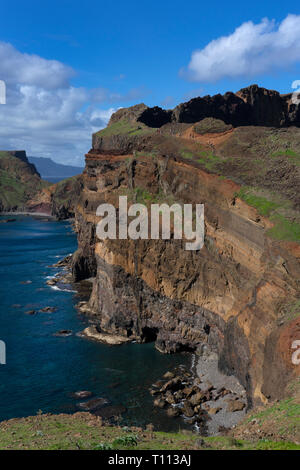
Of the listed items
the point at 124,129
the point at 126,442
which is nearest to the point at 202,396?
the point at 126,442

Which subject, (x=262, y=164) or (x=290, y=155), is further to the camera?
(x=262, y=164)

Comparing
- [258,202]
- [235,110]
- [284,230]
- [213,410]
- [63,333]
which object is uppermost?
[235,110]

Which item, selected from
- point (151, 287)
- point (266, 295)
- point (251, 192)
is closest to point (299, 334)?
point (266, 295)

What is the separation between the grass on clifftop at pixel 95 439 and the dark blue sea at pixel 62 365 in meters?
12.0

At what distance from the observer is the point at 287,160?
4669 cm

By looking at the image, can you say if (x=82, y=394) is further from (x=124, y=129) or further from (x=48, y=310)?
(x=124, y=129)

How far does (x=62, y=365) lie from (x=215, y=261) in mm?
22747

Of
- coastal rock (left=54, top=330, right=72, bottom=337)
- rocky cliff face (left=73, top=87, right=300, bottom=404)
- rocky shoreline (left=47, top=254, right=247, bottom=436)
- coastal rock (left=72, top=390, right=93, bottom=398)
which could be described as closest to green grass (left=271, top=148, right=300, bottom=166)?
rocky cliff face (left=73, top=87, right=300, bottom=404)

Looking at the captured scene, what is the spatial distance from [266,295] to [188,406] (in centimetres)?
1370

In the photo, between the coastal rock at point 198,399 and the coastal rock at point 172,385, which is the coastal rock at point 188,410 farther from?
the coastal rock at point 172,385

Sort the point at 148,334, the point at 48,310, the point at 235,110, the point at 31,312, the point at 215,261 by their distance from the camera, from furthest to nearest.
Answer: the point at 235,110 < the point at 48,310 < the point at 31,312 < the point at 148,334 < the point at 215,261

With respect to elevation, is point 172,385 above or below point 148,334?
below

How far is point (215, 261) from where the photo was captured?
157ft

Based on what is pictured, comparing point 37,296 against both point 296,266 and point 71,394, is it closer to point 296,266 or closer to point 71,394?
point 71,394
